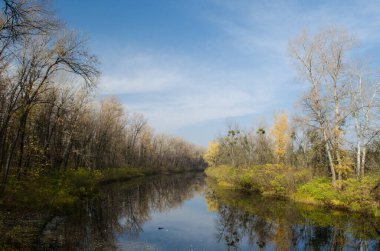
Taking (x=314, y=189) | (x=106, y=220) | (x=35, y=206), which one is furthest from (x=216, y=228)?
(x=314, y=189)

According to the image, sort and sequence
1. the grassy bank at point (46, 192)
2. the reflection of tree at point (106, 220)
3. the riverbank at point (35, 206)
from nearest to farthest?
the riverbank at point (35, 206)
the reflection of tree at point (106, 220)
the grassy bank at point (46, 192)

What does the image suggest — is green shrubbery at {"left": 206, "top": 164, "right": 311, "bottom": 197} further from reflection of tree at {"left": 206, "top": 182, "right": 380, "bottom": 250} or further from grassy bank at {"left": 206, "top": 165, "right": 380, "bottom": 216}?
reflection of tree at {"left": 206, "top": 182, "right": 380, "bottom": 250}

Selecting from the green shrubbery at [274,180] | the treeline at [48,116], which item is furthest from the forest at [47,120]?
the green shrubbery at [274,180]

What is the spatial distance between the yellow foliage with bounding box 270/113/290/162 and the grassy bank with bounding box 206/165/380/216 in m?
22.5

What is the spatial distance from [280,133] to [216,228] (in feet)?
148

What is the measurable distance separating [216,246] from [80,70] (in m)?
11.5

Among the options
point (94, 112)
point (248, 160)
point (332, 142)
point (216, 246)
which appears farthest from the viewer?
point (248, 160)

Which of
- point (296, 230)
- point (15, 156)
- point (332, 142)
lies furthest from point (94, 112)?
point (296, 230)

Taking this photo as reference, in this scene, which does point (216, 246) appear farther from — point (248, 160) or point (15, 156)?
point (248, 160)

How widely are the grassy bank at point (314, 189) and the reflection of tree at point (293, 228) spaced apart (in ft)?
5.00

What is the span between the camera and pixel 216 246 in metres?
15.4

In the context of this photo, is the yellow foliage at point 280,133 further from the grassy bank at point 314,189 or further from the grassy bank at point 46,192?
the grassy bank at point 46,192

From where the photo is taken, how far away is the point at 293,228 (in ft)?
62.7

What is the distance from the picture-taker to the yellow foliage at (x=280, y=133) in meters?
60.5
